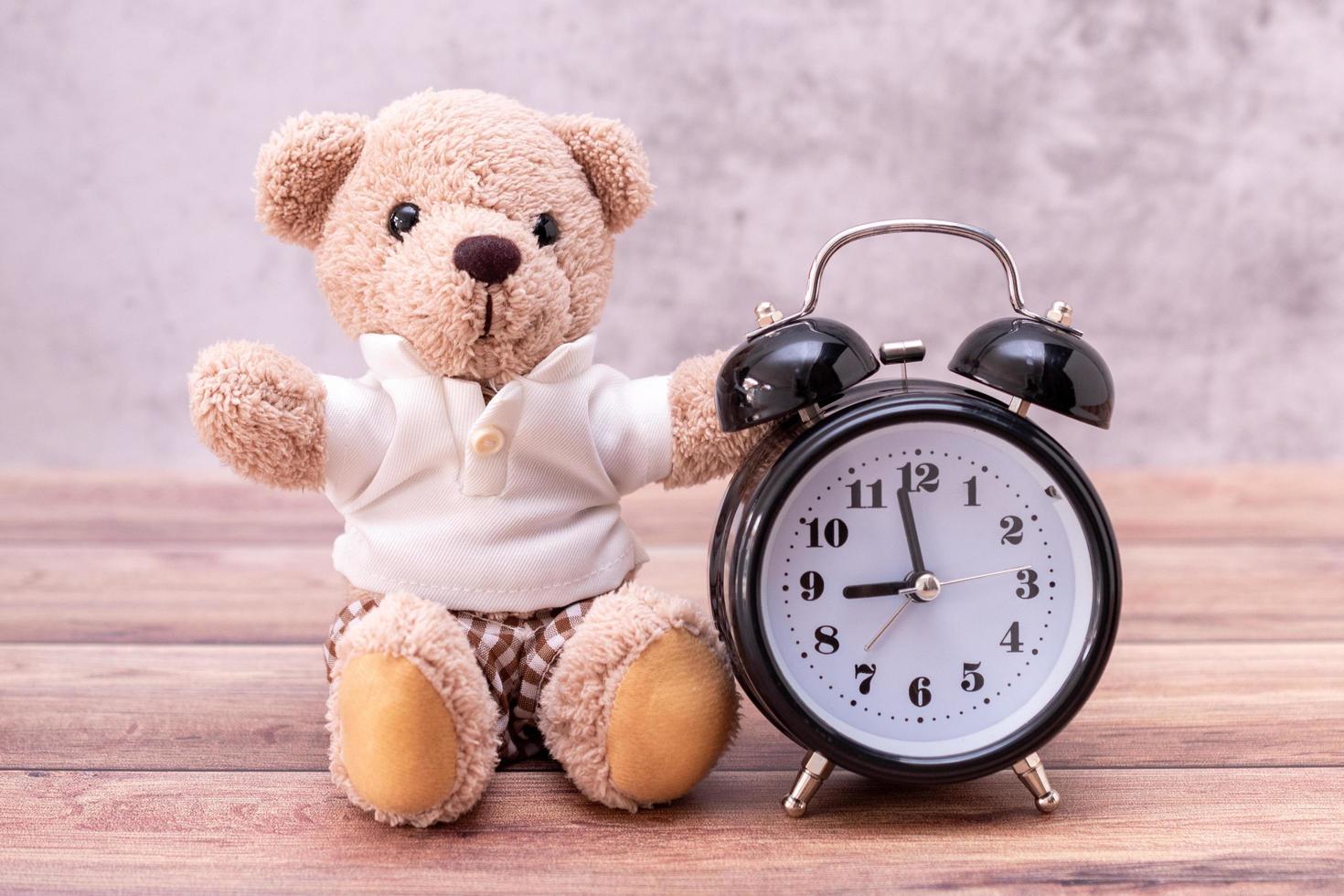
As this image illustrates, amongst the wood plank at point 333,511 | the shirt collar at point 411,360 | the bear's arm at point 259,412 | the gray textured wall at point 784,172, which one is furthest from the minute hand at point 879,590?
the gray textured wall at point 784,172

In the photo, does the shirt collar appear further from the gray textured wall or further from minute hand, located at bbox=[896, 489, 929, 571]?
the gray textured wall

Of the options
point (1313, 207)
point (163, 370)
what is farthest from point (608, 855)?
point (1313, 207)

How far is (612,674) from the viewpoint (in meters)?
0.90

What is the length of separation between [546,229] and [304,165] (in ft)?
0.66

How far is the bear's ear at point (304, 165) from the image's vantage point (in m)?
0.99

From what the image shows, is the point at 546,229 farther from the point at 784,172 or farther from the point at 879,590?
the point at 784,172

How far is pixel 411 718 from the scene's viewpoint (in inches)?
33.5

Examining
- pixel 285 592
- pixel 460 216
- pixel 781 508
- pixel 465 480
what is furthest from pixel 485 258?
pixel 285 592

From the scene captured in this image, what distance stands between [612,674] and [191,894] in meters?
0.31

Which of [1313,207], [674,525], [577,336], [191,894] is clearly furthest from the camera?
[1313,207]

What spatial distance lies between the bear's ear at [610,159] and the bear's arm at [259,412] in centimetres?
28

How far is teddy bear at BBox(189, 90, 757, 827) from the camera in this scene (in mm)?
882

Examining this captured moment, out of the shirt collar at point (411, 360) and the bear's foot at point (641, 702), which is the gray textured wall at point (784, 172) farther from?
the bear's foot at point (641, 702)

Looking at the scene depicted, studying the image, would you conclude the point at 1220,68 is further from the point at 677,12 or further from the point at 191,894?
the point at 191,894
